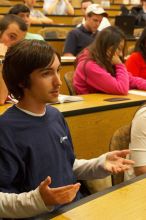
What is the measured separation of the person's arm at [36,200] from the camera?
117cm

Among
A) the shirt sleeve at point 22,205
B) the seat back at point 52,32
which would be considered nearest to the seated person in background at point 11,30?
the shirt sleeve at point 22,205

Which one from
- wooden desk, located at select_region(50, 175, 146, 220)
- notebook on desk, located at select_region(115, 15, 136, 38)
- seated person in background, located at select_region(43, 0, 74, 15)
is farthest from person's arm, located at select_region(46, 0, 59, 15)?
wooden desk, located at select_region(50, 175, 146, 220)

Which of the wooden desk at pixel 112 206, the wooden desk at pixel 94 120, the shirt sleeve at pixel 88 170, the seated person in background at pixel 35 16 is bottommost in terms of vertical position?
the wooden desk at pixel 94 120

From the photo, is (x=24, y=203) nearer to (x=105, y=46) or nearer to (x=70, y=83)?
(x=105, y=46)

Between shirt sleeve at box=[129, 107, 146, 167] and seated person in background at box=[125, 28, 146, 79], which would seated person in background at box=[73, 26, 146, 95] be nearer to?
seated person in background at box=[125, 28, 146, 79]

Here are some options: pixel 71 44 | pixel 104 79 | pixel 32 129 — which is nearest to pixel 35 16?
pixel 71 44

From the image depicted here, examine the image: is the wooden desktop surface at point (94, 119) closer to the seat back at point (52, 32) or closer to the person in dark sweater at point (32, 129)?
the person in dark sweater at point (32, 129)

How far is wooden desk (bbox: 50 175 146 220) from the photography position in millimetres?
1185

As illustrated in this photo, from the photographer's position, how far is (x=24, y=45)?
1.43 meters

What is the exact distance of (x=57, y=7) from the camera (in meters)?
8.26

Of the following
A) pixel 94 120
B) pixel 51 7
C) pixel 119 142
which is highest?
pixel 51 7

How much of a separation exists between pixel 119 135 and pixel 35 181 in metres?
0.61

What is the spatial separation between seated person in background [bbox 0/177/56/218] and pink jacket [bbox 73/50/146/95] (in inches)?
69.0

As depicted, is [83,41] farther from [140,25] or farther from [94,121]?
[140,25]
